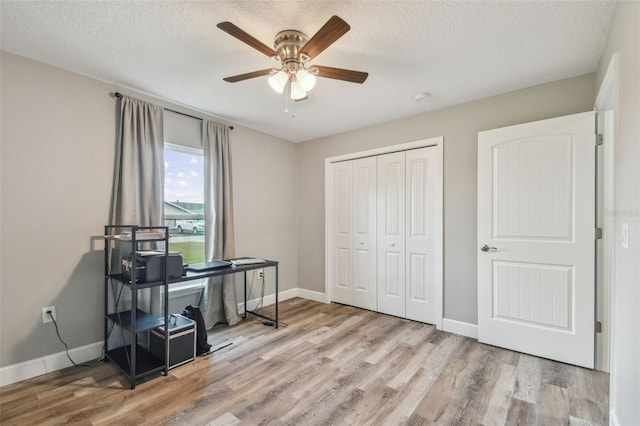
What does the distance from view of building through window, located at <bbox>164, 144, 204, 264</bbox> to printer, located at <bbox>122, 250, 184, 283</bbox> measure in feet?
2.76

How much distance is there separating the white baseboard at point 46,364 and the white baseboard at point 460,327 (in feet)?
11.0

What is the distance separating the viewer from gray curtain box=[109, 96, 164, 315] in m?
2.59

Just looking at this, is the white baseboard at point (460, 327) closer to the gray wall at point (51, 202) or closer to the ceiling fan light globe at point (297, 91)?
the ceiling fan light globe at point (297, 91)

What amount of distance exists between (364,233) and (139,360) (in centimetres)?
275

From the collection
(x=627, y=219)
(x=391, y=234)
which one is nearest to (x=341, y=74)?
(x=627, y=219)

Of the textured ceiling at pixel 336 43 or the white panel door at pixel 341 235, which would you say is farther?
A: the white panel door at pixel 341 235

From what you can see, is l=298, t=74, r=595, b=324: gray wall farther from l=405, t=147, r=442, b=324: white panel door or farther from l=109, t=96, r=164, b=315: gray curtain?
l=109, t=96, r=164, b=315: gray curtain

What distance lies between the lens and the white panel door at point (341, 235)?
13.3 ft

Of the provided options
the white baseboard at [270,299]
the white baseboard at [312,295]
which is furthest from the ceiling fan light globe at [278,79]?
the white baseboard at [312,295]

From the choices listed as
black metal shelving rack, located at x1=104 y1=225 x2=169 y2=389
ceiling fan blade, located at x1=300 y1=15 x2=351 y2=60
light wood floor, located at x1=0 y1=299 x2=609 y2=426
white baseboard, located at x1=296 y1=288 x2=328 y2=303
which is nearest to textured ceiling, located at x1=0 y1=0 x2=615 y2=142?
ceiling fan blade, located at x1=300 y1=15 x2=351 y2=60

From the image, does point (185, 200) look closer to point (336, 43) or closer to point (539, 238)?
point (336, 43)

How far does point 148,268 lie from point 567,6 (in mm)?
3255

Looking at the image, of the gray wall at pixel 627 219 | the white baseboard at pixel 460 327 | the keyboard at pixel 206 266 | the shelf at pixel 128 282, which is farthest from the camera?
the white baseboard at pixel 460 327

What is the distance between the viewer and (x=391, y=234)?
365 cm
